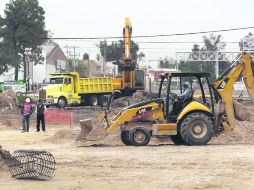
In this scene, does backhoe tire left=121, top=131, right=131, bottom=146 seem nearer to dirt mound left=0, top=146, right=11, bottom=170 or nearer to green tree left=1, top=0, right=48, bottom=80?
dirt mound left=0, top=146, right=11, bottom=170

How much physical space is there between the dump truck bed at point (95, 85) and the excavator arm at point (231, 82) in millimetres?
26340

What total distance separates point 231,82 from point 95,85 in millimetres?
27724

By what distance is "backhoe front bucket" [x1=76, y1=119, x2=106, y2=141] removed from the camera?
19969 millimetres

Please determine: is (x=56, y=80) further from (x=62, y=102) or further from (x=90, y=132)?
(x=90, y=132)

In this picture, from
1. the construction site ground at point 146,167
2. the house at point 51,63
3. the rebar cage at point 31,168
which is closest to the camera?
the construction site ground at point 146,167

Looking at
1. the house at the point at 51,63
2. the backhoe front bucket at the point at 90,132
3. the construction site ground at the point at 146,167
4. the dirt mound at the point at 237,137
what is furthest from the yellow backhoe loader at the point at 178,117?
the house at the point at 51,63

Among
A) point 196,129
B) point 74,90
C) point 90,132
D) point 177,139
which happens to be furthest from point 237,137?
point 74,90

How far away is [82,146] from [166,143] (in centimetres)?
331

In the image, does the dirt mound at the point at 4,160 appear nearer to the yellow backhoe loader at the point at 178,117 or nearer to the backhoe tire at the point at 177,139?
the yellow backhoe loader at the point at 178,117

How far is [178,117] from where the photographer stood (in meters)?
19.7

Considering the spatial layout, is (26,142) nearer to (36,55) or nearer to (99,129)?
(99,129)

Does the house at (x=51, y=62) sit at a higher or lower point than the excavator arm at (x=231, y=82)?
higher

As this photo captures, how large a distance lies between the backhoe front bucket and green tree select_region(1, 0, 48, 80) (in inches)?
2427

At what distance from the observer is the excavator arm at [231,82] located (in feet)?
67.1
